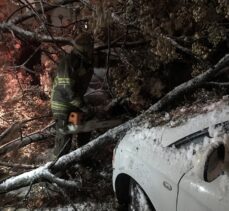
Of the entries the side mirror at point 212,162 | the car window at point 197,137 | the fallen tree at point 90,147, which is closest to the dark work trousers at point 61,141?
the fallen tree at point 90,147

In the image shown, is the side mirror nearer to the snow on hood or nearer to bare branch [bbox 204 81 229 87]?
the snow on hood

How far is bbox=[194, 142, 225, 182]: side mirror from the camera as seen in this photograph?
8.97ft

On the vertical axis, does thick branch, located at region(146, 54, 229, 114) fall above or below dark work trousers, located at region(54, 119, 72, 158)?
above

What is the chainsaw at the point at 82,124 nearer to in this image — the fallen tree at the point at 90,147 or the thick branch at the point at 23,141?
the fallen tree at the point at 90,147

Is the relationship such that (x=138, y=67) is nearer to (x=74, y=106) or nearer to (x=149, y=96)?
(x=149, y=96)

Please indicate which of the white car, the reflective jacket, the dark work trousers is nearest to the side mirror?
the white car

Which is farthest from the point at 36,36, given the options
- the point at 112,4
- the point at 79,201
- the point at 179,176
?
the point at 179,176

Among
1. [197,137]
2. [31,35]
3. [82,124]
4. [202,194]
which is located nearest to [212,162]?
[202,194]

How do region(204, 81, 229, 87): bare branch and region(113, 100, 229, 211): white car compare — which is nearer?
region(113, 100, 229, 211): white car

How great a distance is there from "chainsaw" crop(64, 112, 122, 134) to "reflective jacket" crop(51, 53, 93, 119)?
0.11m

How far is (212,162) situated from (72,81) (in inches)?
133

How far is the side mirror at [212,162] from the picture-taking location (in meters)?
2.73

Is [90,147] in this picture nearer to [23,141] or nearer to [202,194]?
[23,141]

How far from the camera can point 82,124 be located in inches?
248
